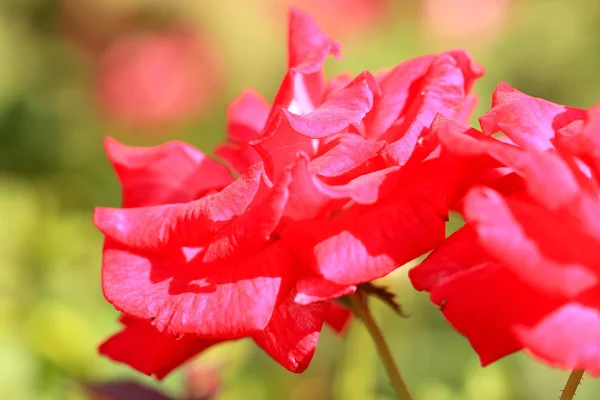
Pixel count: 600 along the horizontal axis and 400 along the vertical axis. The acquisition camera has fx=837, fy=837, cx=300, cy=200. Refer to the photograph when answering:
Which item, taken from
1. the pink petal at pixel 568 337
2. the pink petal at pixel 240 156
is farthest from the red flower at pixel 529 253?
the pink petal at pixel 240 156

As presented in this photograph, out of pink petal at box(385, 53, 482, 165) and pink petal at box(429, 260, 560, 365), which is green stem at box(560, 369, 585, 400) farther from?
pink petal at box(385, 53, 482, 165)

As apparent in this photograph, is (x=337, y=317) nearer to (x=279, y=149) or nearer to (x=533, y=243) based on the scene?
(x=279, y=149)

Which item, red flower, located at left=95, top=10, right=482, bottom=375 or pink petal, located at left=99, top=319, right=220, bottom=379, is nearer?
red flower, located at left=95, top=10, right=482, bottom=375

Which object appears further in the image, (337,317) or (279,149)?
(337,317)

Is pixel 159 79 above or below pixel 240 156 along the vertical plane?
below

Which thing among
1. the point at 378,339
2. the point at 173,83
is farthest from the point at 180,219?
the point at 173,83

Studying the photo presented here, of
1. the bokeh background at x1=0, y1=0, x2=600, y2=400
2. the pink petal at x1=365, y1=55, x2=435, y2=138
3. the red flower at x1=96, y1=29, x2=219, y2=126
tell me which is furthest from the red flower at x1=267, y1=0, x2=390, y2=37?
the pink petal at x1=365, y1=55, x2=435, y2=138

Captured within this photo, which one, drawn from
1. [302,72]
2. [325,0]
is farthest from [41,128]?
[302,72]
